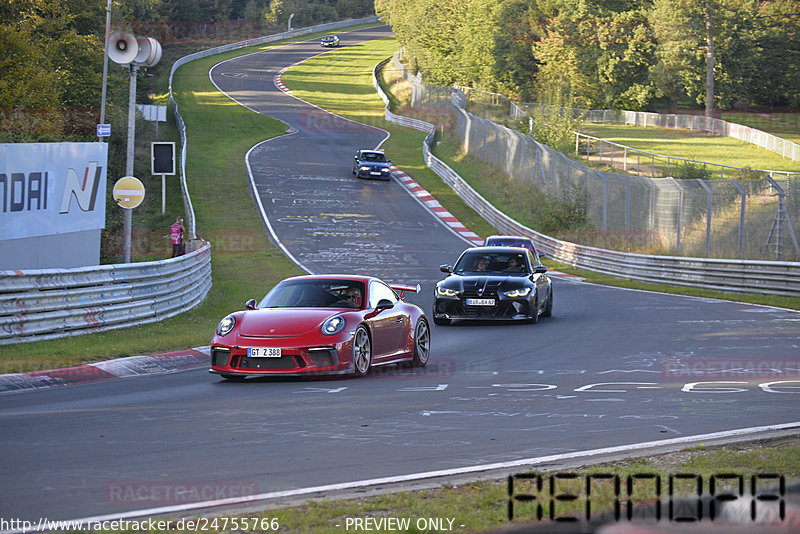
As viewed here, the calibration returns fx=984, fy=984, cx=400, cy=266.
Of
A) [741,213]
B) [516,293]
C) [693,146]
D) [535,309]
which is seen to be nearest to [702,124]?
[693,146]

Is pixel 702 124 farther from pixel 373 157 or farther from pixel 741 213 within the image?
pixel 741 213

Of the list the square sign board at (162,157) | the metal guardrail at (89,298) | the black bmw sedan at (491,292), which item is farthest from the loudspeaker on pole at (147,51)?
the square sign board at (162,157)

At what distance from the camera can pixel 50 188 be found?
18.4 m

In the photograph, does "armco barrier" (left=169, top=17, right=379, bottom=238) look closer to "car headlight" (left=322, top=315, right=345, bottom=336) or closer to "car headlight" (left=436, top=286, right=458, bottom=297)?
"car headlight" (left=436, top=286, right=458, bottom=297)

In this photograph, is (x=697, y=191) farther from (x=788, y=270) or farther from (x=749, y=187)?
(x=788, y=270)

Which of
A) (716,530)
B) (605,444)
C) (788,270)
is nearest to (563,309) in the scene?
(788,270)

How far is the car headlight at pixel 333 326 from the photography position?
467 inches

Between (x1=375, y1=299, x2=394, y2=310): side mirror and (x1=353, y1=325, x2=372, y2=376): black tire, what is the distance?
0.63 meters

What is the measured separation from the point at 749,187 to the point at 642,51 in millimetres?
59164

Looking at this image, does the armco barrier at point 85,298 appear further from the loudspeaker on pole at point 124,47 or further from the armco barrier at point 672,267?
the armco barrier at point 672,267

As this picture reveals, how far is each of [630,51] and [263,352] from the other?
246 ft

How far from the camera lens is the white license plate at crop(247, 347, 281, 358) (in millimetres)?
11602

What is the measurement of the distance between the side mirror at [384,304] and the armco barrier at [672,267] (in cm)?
1479

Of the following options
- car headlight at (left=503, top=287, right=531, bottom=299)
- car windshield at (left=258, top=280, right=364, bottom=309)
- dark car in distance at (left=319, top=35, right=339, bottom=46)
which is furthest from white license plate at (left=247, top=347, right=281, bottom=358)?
dark car in distance at (left=319, top=35, right=339, bottom=46)
